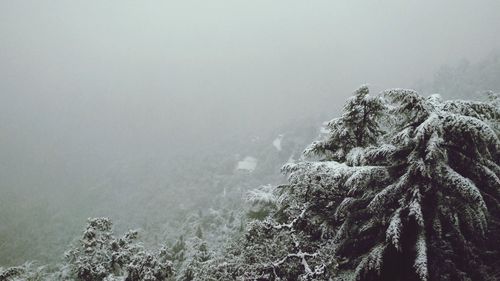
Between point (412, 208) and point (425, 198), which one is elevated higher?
point (425, 198)

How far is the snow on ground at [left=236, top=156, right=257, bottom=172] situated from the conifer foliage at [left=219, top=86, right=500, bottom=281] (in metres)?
140

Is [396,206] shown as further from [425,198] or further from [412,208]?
[412,208]

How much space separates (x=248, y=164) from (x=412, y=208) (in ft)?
491

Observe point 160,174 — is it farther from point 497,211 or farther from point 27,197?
point 497,211

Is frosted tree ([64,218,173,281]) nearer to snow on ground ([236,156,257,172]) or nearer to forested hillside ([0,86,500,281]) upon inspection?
forested hillside ([0,86,500,281])

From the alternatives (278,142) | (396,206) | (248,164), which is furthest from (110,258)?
(278,142)

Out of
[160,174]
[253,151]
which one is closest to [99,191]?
[160,174]

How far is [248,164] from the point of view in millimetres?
155375

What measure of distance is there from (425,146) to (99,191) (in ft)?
574

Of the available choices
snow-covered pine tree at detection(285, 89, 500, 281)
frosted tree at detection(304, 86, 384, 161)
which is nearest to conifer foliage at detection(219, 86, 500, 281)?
snow-covered pine tree at detection(285, 89, 500, 281)

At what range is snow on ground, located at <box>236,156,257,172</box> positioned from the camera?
15100cm

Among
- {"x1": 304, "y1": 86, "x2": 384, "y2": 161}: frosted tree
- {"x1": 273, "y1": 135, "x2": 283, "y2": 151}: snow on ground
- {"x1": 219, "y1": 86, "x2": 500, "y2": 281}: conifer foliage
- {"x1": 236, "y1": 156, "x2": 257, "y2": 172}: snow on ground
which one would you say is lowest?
{"x1": 219, "y1": 86, "x2": 500, "y2": 281}: conifer foliage

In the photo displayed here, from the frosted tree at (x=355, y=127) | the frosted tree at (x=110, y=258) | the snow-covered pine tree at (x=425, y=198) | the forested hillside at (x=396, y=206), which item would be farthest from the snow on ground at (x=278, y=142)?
the snow-covered pine tree at (x=425, y=198)

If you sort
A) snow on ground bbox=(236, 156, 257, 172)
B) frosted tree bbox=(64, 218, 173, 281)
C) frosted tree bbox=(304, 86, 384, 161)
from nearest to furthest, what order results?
frosted tree bbox=(304, 86, 384, 161)
frosted tree bbox=(64, 218, 173, 281)
snow on ground bbox=(236, 156, 257, 172)
